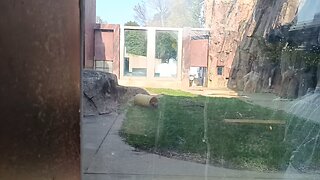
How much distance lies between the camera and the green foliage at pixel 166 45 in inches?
38.7

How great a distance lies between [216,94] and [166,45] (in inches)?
7.6

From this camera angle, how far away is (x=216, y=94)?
3.27 feet

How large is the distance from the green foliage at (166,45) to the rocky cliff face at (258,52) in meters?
0.12

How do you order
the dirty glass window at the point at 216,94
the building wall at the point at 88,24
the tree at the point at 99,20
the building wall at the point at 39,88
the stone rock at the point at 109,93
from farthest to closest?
1. the dirty glass window at the point at 216,94
2. the stone rock at the point at 109,93
3. the tree at the point at 99,20
4. the building wall at the point at 88,24
5. the building wall at the point at 39,88

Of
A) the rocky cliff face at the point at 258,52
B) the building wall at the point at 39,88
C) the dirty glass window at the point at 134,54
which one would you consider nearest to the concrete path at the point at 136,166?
the dirty glass window at the point at 134,54

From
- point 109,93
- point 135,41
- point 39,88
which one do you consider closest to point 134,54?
point 135,41

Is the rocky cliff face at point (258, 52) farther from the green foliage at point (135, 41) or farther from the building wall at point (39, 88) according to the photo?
the building wall at point (39, 88)

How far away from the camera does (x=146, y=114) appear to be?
1.10 m

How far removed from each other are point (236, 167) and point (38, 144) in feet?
3.02

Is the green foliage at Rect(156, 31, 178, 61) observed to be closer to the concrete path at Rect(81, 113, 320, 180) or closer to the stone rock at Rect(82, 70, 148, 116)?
the stone rock at Rect(82, 70, 148, 116)

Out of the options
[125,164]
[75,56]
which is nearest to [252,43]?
[125,164]

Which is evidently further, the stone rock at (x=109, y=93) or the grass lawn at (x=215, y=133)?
the grass lawn at (x=215, y=133)

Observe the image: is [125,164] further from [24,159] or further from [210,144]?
[24,159]

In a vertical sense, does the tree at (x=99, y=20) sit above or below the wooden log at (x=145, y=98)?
above
